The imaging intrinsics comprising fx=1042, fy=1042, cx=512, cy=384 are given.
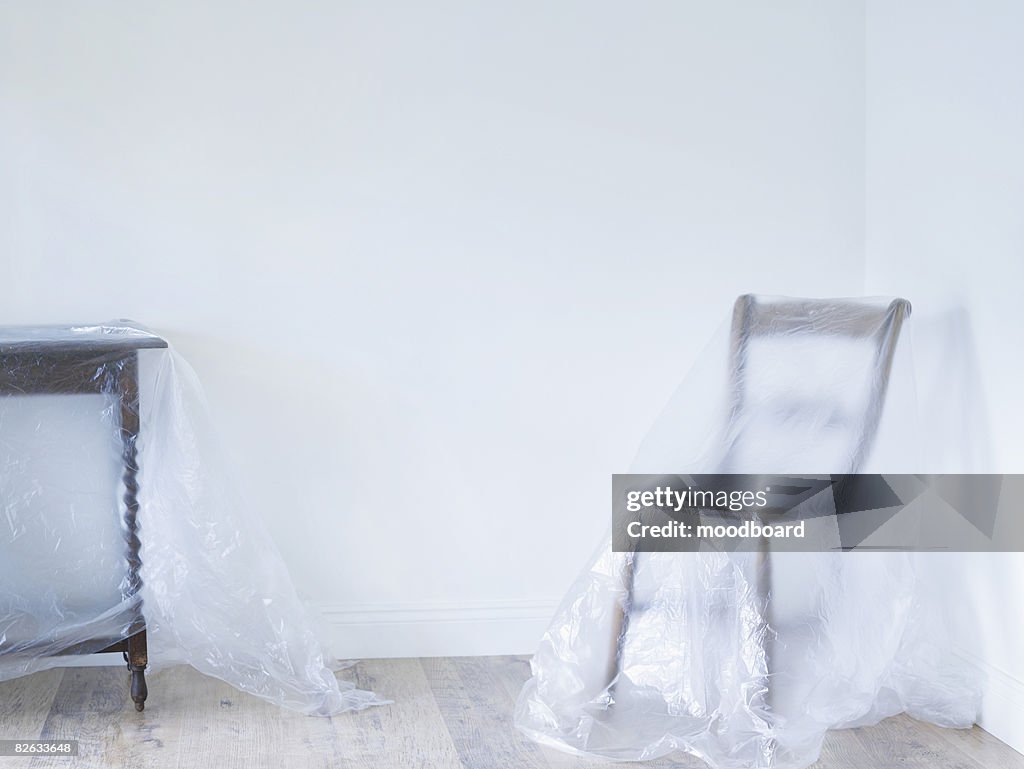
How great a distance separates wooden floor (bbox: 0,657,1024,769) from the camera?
6.18 ft

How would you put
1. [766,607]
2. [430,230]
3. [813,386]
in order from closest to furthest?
[766,607] → [813,386] → [430,230]

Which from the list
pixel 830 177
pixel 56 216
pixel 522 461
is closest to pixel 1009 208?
pixel 830 177

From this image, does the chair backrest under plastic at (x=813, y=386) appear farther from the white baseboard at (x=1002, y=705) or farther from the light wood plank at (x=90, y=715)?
the light wood plank at (x=90, y=715)

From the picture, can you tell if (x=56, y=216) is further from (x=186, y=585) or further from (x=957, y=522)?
(x=957, y=522)

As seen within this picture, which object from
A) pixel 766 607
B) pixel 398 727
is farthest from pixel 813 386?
pixel 398 727

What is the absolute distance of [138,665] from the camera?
2055 mm

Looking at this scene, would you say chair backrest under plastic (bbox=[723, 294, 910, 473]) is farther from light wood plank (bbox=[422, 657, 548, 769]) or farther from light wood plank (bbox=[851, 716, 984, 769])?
light wood plank (bbox=[422, 657, 548, 769])

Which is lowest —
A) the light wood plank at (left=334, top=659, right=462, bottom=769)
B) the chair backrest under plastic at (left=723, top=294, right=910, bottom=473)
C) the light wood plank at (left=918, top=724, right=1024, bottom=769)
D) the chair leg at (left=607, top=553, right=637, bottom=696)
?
the light wood plank at (left=918, top=724, right=1024, bottom=769)

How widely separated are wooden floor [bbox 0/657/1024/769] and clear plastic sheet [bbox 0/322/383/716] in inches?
3.9

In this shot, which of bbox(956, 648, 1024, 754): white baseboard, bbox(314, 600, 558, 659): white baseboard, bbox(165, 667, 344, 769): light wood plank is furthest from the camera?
bbox(314, 600, 558, 659): white baseboard

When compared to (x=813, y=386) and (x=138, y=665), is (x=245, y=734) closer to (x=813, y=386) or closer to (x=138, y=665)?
(x=138, y=665)

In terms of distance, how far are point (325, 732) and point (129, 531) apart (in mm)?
548

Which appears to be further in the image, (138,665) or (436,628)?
(436,628)

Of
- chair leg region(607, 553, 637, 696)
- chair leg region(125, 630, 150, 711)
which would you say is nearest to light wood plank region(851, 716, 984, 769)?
chair leg region(607, 553, 637, 696)
